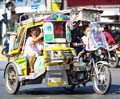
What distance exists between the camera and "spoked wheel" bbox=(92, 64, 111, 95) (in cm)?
934

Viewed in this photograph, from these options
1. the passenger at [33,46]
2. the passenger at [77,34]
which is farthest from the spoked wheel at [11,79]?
the passenger at [77,34]

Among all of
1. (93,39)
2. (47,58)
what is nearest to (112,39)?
(93,39)

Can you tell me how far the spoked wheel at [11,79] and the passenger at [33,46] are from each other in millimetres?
383

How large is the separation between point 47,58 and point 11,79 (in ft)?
4.23

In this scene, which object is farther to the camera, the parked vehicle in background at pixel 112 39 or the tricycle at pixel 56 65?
the parked vehicle in background at pixel 112 39

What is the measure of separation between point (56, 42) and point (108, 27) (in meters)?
10.2

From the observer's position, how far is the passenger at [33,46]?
32.1 feet

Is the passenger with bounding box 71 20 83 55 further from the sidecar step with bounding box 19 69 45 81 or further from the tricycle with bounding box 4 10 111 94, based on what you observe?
the sidecar step with bounding box 19 69 45 81

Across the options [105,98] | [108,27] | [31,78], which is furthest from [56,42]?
[108,27]

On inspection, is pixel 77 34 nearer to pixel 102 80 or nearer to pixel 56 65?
pixel 56 65

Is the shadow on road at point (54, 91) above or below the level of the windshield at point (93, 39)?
below

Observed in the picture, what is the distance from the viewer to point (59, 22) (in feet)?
32.3

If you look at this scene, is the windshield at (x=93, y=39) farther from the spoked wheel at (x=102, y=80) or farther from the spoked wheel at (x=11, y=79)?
the spoked wheel at (x=11, y=79)

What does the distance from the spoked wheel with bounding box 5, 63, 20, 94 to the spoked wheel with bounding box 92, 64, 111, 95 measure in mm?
1711
